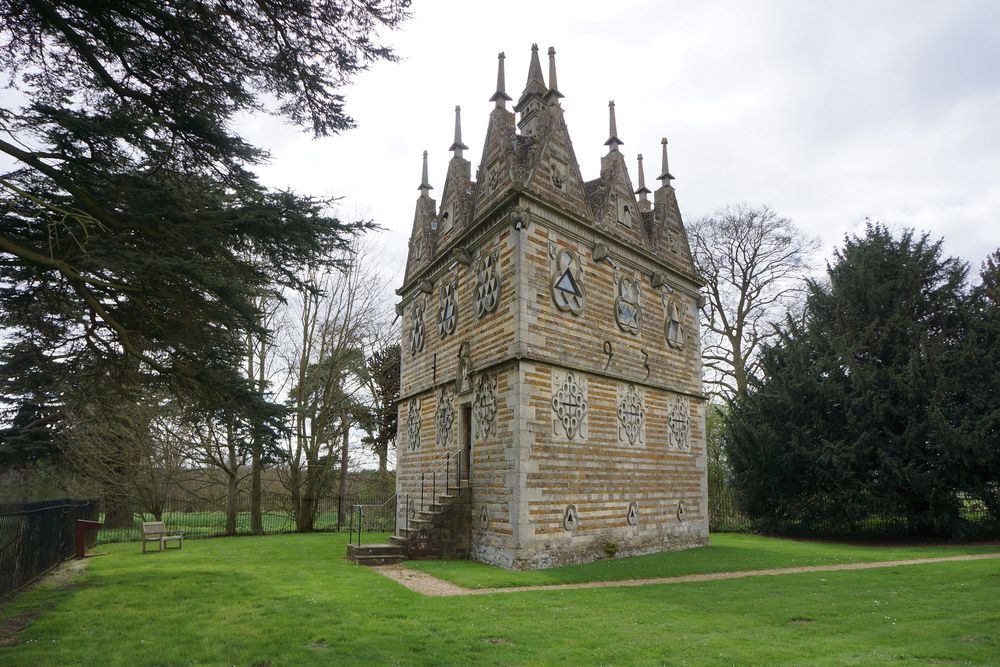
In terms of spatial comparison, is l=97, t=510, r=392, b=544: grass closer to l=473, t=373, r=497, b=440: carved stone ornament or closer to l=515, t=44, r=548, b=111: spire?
l=473, t=373, r=497, b=440: carved stone ornament

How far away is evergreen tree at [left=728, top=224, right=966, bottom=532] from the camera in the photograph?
17984 millimetres

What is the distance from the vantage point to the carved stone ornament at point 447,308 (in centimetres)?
1541

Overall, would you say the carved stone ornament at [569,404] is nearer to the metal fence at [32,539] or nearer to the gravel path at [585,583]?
the gravel path at [585,583]

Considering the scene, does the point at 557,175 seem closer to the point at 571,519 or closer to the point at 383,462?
the point at 571,519

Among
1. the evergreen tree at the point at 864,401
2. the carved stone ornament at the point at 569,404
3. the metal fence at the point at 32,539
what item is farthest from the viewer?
the evergreen tree at the point at 864,401

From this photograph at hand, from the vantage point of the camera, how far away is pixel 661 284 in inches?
659

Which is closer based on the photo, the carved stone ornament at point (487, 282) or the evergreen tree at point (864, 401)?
the carved stone ornament at point (487, 282)

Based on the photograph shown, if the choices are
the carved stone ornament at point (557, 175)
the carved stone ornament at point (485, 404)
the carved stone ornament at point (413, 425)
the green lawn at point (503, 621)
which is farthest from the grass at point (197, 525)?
the carved stone ornament at point (557, 175)

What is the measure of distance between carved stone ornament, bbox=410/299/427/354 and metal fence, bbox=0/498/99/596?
8.86m

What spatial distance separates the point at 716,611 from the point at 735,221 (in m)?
21.0

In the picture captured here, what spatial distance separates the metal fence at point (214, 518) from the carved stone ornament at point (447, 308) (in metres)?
8.02

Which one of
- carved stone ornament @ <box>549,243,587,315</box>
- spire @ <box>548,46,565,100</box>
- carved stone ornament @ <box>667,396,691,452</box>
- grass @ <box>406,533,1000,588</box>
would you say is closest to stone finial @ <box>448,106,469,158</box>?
spire @ <box>548,46,565,100</box>

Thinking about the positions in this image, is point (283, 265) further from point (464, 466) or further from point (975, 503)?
point (975, 503)

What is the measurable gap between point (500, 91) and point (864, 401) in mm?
14245
